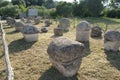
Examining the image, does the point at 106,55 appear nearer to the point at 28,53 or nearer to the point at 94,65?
the point at 94,65

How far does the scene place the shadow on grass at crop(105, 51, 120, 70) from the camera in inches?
347

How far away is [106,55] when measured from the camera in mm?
9969

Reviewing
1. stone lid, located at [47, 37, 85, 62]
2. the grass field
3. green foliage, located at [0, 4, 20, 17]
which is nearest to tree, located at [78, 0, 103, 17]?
green foliage, located at [0, 4, 20, 17]

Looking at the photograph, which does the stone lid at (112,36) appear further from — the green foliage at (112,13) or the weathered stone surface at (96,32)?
the green foliage at (112,13)

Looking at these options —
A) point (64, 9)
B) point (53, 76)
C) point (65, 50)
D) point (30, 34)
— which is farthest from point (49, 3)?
point (65, 50)

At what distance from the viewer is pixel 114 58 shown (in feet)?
31.3

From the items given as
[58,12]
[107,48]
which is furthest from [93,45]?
[58,12]

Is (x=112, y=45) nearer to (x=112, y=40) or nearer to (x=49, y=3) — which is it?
(x=112, y=40)

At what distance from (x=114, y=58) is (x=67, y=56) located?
3.16 m

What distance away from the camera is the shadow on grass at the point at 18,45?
11.3 m

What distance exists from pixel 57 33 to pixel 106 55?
18.2 feet

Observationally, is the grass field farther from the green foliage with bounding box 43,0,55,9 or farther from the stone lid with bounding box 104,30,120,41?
the green foliage with bounding box 43,0,55,9

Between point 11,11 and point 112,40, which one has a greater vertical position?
point 112,40

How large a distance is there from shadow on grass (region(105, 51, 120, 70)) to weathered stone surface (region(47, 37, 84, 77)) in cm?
199
